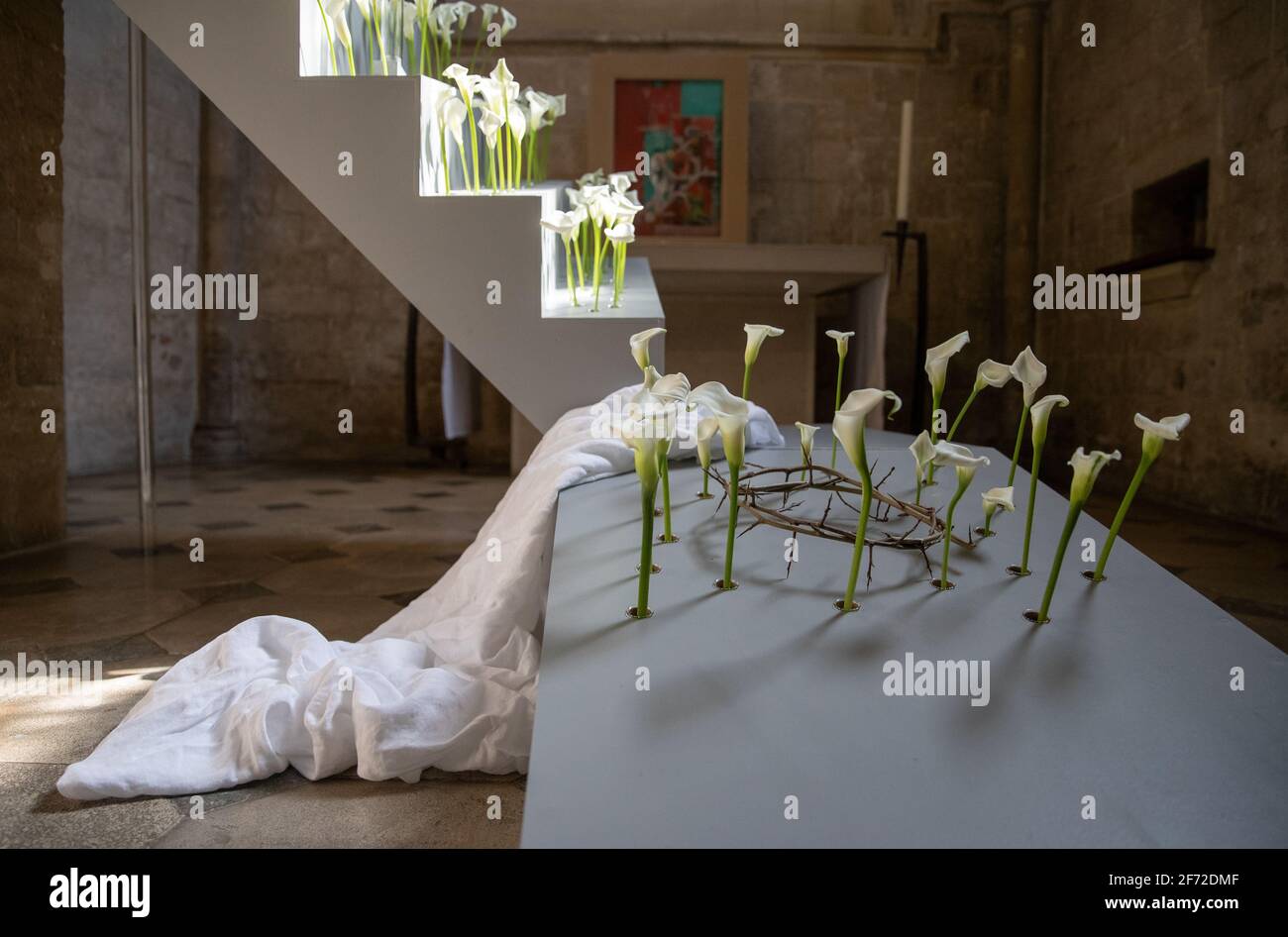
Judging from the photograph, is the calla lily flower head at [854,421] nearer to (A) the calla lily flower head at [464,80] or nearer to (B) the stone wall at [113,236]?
(A) the calla lily flower head at [464,80]

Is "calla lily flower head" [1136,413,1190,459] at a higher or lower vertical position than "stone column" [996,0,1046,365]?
lower

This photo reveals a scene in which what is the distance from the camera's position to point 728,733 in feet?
3.14

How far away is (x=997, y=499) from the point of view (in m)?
1.52

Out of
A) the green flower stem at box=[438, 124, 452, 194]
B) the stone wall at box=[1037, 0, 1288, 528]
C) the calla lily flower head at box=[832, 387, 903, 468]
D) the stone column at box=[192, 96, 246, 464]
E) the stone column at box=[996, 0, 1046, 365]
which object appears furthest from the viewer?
the stone column at box=[192, 96, 246, 464]

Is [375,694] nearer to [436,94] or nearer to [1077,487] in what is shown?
[1077,487]

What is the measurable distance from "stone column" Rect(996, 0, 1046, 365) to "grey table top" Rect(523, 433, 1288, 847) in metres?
5.86

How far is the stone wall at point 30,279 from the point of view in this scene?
11.6 feet

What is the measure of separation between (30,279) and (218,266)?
3.77 m

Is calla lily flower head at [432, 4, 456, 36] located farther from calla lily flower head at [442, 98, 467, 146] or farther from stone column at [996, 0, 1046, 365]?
stone column at [996, 0, 1046, 365]

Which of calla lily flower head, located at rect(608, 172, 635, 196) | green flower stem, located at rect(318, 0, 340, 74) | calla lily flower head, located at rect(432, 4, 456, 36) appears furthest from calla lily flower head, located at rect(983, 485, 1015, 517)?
calla lily flower head, located at rect(432, 4, 456, 36)

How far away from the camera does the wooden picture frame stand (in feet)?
22.1

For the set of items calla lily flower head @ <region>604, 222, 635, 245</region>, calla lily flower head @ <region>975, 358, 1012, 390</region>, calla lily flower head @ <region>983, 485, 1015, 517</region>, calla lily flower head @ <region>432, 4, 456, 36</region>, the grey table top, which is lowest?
the grey table top

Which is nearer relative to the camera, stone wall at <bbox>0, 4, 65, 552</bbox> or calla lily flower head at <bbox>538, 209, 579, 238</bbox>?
calla lily flower head at <bbox>538, 209, 579, 238</bbox>
